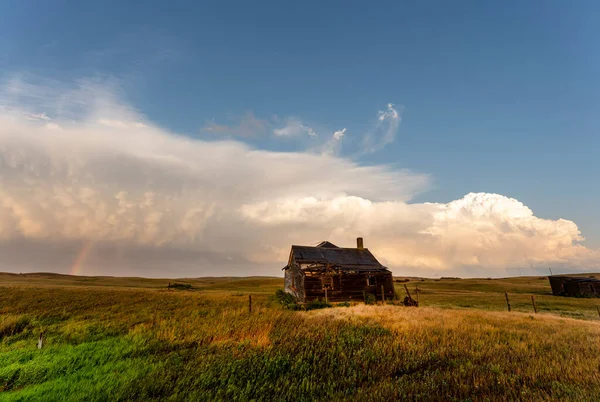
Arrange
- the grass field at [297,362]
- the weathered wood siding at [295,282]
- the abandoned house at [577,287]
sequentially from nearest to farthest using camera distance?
the grass field at [297,362] → the weathered wood siding at [295,282] → the abandoned house at [577,287]

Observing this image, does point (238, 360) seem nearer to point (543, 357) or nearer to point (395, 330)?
point (395, 330)

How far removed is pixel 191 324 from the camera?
13.1 meters

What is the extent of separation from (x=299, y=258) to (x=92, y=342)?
24226 mm

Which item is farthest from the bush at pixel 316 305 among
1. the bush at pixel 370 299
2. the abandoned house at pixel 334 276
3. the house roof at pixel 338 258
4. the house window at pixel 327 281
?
the bush at pixel 370 299

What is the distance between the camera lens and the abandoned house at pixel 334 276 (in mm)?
32031

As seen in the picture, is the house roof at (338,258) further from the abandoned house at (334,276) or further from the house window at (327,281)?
the house window at (327,281)

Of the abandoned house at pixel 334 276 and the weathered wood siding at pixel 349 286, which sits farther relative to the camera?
the abandoned house at pixel 334 276

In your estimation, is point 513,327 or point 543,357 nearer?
point 543,357

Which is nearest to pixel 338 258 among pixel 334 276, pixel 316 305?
pixel 334 276

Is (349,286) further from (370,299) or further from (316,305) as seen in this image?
→ (316,305)

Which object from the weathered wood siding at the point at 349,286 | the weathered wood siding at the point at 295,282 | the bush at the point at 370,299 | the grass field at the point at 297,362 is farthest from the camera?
the weathered wood siding at the point at 295,282

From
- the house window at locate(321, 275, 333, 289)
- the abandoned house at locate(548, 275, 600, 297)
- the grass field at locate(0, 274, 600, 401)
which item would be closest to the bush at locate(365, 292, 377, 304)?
the house window at locate(321, 275, 333, 289)

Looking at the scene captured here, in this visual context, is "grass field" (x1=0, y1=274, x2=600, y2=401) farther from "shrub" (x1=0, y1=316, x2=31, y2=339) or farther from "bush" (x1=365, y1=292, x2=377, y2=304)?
"bush" (x1=365, y1=292, x2=377, y2=304)

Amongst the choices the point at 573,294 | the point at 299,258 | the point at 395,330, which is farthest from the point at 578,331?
the point at 573,294
